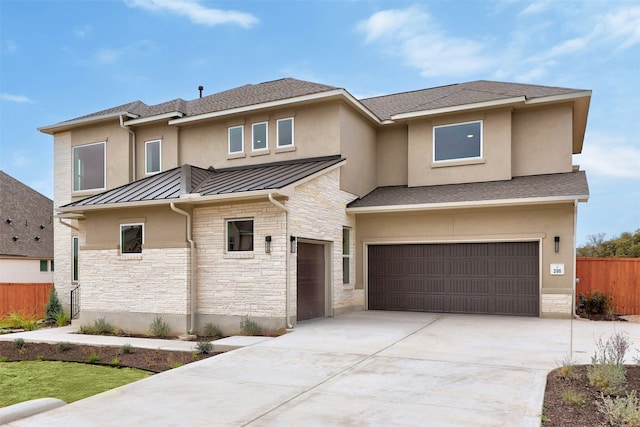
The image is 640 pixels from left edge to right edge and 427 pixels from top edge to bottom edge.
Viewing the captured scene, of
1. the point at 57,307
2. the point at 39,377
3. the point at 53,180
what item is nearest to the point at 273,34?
the point at 53,180

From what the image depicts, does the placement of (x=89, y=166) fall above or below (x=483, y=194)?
above

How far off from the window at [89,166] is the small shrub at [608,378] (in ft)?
53.6

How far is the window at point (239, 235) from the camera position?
11.8 metres

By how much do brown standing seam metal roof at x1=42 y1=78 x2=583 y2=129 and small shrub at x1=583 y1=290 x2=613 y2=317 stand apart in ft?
19.5

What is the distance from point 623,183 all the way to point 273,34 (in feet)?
97.7

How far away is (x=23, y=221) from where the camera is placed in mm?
28703

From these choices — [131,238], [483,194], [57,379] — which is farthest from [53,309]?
[483,194]

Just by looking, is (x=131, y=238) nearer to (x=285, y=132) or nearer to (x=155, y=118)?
(x=155, y=118)

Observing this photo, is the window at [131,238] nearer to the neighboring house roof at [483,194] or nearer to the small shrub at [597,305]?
the neighboring house roof at [483,194]

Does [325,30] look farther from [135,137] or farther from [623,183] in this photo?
[623,183]

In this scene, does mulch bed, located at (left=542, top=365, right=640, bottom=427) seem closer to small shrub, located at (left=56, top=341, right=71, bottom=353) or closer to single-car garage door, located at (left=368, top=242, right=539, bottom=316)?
single-car garage door, located at (left=368, top=242, right=539, bottom=316)

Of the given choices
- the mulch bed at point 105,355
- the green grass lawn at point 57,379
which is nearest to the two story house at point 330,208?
the mulch bed at point 105,355

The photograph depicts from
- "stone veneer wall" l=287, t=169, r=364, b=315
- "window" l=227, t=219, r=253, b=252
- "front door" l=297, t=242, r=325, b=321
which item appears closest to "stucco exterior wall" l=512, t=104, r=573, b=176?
"stone veneer wall" l=287, t=169, r=364, b=315

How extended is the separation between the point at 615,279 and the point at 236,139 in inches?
485
